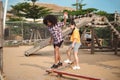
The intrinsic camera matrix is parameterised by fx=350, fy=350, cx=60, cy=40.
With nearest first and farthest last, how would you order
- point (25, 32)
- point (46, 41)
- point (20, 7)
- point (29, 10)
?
point (46, 41)
point (25, 32)
point (29, 10)
point (20, 7)

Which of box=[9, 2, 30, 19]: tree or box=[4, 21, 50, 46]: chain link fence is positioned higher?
box=[9, 2, 30, 19]: tree

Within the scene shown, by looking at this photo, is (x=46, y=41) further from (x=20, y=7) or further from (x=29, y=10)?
(x=20, y=7)

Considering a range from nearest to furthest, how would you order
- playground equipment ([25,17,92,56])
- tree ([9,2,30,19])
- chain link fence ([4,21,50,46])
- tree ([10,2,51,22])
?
playground equipment ([25,17,92,56]) → chain link fence ([4,21,50,46]) → tree ([10,2,51,22]) → tree ([9,2,30,19])

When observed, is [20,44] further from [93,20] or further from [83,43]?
[93,20]

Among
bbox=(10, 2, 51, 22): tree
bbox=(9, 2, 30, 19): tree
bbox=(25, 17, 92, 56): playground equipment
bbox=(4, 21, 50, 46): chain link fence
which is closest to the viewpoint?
bbox=(25, 17, 92, 56): playground equipment

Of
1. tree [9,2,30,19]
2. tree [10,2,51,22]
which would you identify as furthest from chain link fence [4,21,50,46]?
tree [9,2,30,19]

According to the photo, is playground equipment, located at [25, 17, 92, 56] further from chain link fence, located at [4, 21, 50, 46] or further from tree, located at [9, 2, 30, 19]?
tree, located at [9, 2, 30, 19]

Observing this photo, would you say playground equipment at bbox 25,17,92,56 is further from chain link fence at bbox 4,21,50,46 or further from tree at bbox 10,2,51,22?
tree at bbox 10,2,51,22

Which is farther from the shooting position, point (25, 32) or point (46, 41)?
point (25, 32)

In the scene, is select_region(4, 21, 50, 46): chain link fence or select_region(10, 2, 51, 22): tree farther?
select_region(10, 2, 51, 22): tree

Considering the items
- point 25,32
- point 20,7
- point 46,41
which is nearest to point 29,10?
point 20,7

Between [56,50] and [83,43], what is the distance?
1432 centimetres

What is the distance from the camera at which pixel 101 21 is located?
21.2 meters

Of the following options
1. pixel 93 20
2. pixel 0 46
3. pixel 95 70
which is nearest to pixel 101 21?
pixel 93 20
